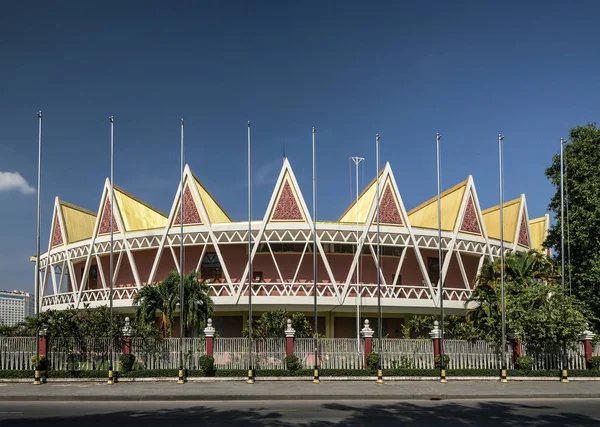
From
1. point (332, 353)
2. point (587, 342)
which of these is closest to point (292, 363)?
point (332, 353)

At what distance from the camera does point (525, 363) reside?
92.3 feet

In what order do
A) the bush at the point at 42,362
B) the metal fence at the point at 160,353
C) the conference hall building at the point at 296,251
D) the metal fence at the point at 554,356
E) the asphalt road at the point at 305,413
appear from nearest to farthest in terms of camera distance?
the asphalt road at the point at 305,413
the bush at the point at 42,362
the metal fence at the point at 160,353
the metal fence at the point at 554,356
the conference hall building at the point at 296,251

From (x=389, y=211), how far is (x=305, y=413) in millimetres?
25980

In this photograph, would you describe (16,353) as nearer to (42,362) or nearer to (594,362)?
(42,362)

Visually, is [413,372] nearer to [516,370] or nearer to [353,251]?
[516,370]

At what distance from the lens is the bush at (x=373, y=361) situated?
92.0ft

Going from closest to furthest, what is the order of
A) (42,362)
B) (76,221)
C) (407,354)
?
1. (42,362)
2. (407,354)
3. (76,221)

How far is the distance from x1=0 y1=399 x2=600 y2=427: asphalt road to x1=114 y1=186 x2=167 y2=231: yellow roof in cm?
2741

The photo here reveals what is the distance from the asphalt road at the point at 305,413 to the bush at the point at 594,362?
32.0 feet

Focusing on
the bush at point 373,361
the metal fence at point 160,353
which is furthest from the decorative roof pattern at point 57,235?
the bush at point 373,361

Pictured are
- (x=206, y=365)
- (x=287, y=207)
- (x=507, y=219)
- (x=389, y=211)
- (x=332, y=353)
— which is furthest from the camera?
(x=507, y=219)

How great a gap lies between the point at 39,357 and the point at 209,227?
51.7 feet

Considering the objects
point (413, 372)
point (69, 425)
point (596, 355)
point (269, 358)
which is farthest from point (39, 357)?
point (596, 355)

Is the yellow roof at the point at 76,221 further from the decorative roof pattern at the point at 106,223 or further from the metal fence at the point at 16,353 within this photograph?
the metal fence at the point at 16,353
